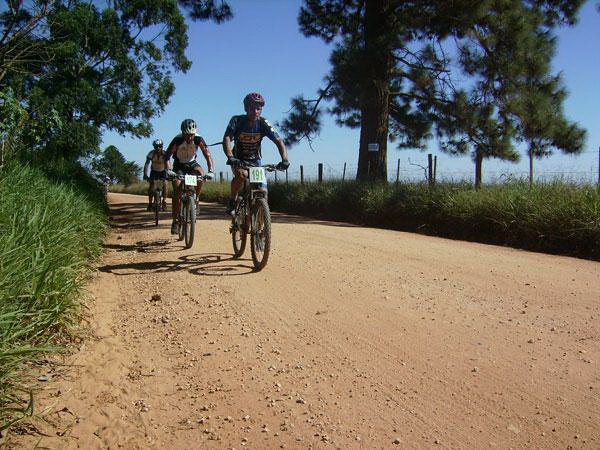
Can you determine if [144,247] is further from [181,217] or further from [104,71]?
[104,71]

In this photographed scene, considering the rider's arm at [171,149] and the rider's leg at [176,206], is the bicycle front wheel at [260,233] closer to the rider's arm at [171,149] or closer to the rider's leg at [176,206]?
the rider's leg at [176,206]

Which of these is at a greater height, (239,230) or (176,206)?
(176,206)

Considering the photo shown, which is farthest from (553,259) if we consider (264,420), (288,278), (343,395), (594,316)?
(264,420)

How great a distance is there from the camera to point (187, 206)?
793 centimetres

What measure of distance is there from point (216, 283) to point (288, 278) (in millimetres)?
784

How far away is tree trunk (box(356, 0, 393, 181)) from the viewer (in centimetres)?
1298

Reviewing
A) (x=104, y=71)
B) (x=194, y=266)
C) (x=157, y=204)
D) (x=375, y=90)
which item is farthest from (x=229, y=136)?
(x=104, y=71)

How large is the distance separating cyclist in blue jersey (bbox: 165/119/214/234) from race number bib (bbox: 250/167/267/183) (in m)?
2.09

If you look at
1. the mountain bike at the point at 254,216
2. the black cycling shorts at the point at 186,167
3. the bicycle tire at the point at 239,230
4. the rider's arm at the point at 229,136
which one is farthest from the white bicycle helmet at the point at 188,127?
the bicycle tire at the point at 239,230

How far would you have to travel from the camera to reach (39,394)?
2.78 metres

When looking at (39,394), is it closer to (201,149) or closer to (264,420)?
(264,420)

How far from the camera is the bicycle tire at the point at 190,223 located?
7.59 metres

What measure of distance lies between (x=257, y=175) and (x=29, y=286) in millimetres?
3178

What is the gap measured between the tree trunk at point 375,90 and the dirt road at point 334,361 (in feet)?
27.2
